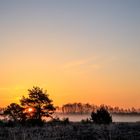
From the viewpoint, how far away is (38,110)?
53.8m

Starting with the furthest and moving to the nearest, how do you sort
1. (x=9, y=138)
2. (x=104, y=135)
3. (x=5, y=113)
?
(x=5, y=113) → (x=104, y=135) → (x=9, y=138)

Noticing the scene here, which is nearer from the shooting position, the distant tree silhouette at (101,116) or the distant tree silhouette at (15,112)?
the distant tree silhouette at (101,116)

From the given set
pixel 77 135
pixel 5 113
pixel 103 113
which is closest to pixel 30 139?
pixel 77 135

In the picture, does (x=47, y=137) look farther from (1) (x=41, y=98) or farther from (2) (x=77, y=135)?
(1) (x=41, y=98)

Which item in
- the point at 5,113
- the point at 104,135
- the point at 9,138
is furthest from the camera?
the point at 5,113

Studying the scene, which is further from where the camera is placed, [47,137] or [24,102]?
[24,102]

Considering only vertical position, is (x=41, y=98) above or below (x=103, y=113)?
above

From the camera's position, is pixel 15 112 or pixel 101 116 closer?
pixel 101 116

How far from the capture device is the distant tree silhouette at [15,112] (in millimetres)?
55781

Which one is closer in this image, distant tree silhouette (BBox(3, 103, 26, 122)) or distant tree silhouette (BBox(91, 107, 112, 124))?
distant tree silhouette (BBox(91, 107, 112, 124))

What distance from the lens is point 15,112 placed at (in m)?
57.4

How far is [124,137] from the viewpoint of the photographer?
Result: 20422 mm

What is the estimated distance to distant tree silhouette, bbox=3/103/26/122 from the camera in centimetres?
5578

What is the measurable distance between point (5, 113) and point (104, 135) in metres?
39.5
